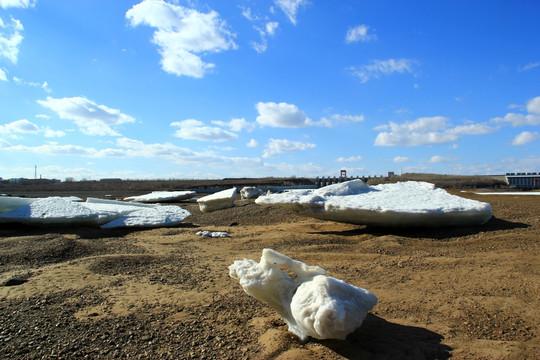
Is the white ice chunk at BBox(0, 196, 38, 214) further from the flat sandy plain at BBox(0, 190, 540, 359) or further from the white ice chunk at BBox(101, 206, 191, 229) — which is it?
the flat sandy plain at BBox(0, 190, 540, 359)

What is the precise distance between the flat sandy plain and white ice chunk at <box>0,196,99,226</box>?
1.83 meters

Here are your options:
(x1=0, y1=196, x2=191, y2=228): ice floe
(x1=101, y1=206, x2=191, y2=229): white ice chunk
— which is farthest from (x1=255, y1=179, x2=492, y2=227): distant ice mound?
(x1=0, y1=196, x2=191, y2=228): ice floe

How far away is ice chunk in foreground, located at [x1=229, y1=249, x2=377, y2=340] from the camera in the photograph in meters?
2.46

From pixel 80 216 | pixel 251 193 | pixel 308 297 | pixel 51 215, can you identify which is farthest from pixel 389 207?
pixel 251 193

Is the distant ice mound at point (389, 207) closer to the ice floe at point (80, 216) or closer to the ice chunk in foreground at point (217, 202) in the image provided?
the ice floe at point (80, 216)

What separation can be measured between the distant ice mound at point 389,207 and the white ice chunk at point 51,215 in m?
4.92

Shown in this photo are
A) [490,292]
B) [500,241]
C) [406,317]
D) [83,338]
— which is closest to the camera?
[83,338]

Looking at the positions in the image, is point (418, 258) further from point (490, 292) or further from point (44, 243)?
point (44, 243)

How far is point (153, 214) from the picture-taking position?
10758 mm

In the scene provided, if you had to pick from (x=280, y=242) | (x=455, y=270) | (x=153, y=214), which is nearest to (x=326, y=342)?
(x=455, y=270)

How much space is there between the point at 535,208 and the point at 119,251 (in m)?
10.5

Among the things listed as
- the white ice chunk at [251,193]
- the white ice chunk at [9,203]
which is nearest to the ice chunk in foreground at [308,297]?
the white ice chunk at [9,203]

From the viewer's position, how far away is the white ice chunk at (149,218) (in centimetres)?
986

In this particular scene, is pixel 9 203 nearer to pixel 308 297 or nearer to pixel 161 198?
pixel 161 198
